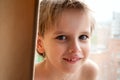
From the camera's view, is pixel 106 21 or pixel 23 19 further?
pixel 106 21

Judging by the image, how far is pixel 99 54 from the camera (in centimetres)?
84

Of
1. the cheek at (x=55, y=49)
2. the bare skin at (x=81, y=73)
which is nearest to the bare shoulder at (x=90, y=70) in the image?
the bare skin at (x=81, y=73)

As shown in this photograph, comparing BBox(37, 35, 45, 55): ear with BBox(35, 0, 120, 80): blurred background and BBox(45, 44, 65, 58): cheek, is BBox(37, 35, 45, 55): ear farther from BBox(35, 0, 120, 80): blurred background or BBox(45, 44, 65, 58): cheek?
BBox(35, 0, 120, 80): blurred background

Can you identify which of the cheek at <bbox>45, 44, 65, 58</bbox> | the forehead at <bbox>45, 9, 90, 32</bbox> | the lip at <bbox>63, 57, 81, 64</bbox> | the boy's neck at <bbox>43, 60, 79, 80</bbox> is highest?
the forehead at <bbox>45, 9, 90, 32</bbox>

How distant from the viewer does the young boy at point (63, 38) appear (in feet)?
2.64

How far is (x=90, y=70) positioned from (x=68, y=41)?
16 centimetres

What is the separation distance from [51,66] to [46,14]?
0.20 metres

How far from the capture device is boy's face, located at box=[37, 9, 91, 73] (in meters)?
0.81

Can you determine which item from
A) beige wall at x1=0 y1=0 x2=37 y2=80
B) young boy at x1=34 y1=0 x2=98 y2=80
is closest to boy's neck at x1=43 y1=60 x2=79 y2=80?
young boy at x1=34 y1=0 x2=98 y2=80

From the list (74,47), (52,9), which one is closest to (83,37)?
(74,47)

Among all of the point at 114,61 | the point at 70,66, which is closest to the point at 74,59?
the point at 70,66

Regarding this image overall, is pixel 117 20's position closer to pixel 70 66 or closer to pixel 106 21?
pixel 106 21

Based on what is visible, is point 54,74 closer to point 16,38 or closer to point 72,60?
point 72,60

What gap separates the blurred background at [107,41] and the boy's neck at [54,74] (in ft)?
0.36
